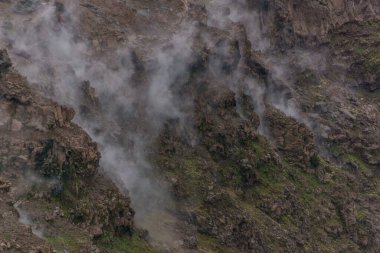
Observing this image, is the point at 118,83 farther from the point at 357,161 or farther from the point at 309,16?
the point at 309,16

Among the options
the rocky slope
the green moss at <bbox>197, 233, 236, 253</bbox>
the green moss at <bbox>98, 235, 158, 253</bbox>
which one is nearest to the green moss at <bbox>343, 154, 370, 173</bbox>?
the rocky slope

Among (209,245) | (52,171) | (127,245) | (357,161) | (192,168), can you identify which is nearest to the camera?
(52,171)

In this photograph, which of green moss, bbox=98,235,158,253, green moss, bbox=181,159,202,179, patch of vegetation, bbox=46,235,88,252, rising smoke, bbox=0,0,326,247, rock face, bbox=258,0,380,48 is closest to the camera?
patch of vegetation, bbox=46,235,88,252

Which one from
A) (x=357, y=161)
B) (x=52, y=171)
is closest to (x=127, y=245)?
(x=52, y=171)

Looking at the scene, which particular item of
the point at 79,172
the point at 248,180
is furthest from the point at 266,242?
the point at 79,172

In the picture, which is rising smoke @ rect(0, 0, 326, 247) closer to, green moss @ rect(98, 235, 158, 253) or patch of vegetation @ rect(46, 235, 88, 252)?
green moss @ rect(98, 235, 158, 253)

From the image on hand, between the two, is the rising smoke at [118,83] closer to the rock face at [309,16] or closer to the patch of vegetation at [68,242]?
the patch of vegetation at [68,242]
